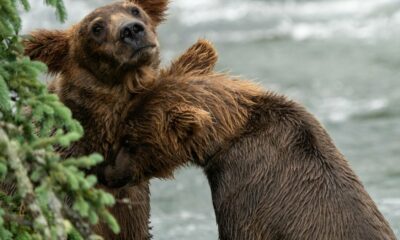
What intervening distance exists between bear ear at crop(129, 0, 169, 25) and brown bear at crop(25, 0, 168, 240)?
110 mm

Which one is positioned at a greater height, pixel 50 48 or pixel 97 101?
pixel 50 48

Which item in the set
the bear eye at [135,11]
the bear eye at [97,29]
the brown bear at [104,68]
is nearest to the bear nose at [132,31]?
the brown bear at [104,68]

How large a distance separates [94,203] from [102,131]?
71.9 inches

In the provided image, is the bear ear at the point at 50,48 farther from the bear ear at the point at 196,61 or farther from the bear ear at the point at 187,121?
the bear ear at the point at 187,121

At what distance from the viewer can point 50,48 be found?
6078 millimetres

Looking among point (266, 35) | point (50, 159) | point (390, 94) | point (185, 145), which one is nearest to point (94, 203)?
point (50, 159)

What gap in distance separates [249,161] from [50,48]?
1448 mm

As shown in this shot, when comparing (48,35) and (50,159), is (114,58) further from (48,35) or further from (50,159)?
(50,159)

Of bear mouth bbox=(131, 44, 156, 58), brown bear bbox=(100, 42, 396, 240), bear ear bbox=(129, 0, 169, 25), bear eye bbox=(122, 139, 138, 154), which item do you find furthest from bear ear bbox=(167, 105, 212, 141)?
bear ear bbox=(129, 0, 169, 25)

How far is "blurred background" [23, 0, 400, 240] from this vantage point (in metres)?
10.1

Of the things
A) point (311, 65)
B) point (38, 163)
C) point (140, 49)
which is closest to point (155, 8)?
point (140, 49)

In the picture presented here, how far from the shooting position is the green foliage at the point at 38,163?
12.8 feet

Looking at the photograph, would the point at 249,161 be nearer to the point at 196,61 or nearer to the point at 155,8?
the point at 196,61

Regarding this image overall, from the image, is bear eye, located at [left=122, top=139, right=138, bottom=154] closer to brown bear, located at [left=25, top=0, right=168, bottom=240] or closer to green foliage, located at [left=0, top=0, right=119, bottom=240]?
brown bear, located at [left=25, top=0, right=168, bottom=240]
